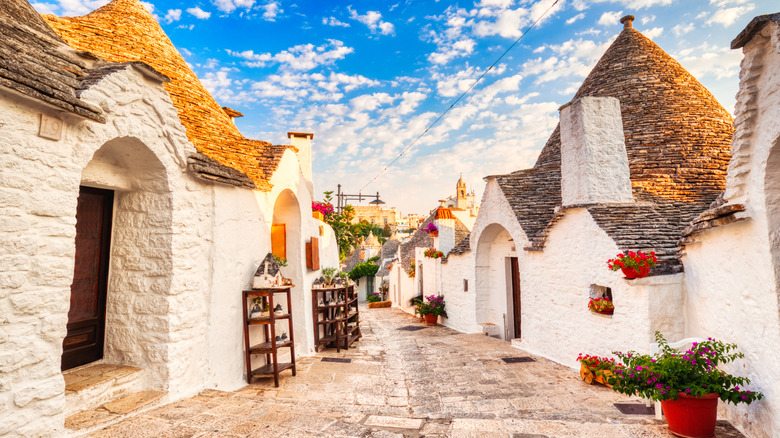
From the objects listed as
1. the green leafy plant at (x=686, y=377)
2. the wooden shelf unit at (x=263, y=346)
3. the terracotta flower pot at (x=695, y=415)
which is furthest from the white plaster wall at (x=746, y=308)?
the wooden shelf unit at (x=263, y=346)

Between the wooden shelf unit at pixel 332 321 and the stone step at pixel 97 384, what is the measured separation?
386 cm

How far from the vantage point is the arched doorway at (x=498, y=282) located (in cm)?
1003

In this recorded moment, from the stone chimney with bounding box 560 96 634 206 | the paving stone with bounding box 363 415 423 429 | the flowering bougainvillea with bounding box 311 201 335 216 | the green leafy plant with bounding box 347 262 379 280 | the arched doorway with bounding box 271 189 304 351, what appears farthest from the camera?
the green leafy plant with bounding box 347 262 379 280

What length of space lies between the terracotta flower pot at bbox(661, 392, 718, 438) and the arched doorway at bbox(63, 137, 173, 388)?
5.12m

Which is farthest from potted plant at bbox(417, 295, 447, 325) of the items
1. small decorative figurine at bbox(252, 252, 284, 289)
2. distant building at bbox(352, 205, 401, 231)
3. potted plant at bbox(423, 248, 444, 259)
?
distant building at bbox(352, 205, 401, 231)

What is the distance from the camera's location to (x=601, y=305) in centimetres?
588

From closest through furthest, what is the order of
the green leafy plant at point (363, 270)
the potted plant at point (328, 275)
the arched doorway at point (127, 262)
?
the arched doorway at point (127, 262) → the potted plant at point (328, 275) → the green leafy plant at point (363, 270)

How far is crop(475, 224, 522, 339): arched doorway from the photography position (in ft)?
32.9

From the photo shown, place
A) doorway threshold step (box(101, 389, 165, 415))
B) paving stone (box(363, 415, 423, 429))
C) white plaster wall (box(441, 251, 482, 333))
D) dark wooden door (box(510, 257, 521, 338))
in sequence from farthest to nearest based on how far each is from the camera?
white plaster wall (box(441, 251, 482, 333))
dark wooden door (box(510, 257, 521, 338))
paving stone (box(363, 415, 423, 429))
doorway threshold step (box(101, 389, 165, 415))

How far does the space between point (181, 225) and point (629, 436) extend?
5089 mm

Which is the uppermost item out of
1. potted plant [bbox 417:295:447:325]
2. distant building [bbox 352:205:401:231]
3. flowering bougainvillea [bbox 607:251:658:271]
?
distant building [bbox 352:205:401:231]

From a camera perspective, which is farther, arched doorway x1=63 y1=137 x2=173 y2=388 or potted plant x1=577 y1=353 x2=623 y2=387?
potted plant x1=577 y1=353 x2=623 y2=387

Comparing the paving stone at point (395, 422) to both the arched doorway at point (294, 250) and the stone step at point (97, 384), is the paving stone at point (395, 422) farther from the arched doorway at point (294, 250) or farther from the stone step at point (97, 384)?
the arched doorway at point (294, 250)

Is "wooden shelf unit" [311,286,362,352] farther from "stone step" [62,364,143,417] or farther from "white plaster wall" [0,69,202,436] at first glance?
"white plaster wall" [0,69,202,436]
